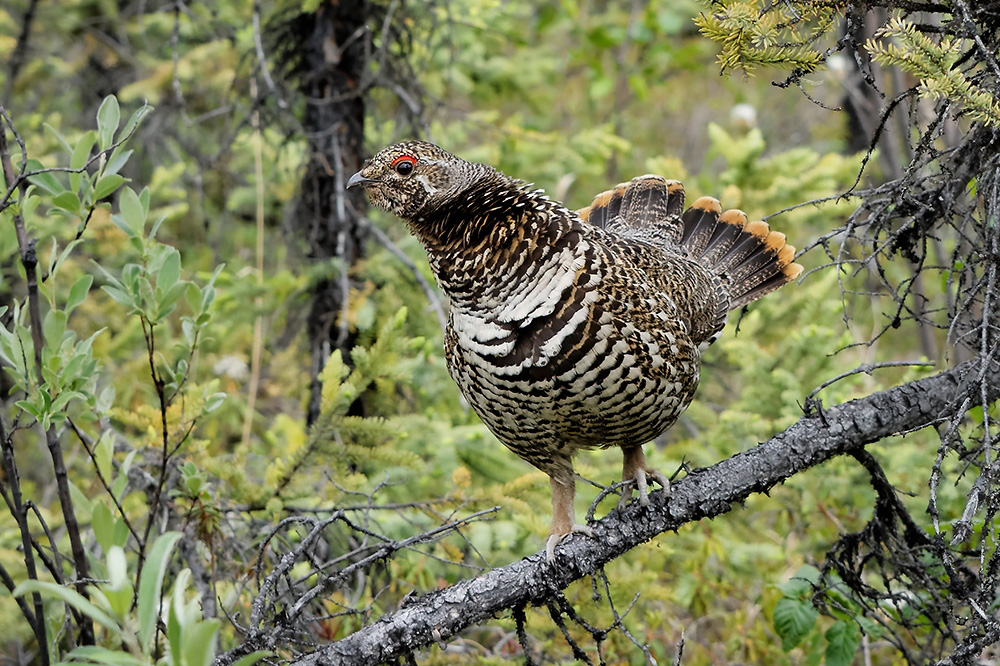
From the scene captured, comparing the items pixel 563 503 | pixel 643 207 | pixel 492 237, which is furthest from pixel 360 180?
pixel 643 207

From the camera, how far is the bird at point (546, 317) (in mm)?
2582

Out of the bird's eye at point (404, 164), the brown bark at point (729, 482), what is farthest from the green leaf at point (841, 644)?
the bird's eye at point (404, 164)

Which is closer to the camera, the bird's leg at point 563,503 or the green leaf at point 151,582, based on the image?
the green leaf at point 151,582

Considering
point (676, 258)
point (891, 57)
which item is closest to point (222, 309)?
point (676, 258)

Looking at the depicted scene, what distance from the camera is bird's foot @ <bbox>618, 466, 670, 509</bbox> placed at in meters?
2.75

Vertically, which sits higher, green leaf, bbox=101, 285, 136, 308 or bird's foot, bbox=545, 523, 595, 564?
green leaf, bbox=101, 285, 136, 308

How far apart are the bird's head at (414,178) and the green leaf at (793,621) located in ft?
6.03

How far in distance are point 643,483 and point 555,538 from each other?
351 mm

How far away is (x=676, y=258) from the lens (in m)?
3.58

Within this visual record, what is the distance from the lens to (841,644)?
290 cm

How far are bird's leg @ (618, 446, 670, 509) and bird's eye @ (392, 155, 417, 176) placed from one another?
128 cm

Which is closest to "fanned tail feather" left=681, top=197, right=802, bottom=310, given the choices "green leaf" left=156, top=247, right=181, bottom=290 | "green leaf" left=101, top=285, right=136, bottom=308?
"green leaf" left=156, top=247, right=181, bottom=290

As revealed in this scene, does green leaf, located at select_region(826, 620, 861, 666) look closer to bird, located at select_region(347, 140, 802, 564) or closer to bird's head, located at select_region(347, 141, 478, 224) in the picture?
bird, located at select_region(347, 140, 802, 564)

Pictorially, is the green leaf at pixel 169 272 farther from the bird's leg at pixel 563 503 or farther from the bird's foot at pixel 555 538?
the bird's leg at pixel 563 503
